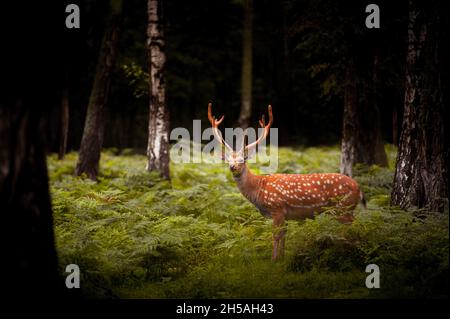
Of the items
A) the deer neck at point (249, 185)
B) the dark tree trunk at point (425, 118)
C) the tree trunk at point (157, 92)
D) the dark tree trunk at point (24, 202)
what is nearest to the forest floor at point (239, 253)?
the dark tree trunk at point (425, 118)

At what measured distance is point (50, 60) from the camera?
4.37 m

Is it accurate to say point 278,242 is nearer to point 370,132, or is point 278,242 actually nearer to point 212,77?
point 370,132

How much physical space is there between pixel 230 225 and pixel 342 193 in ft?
7.68

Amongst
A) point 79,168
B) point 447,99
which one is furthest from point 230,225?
point 79,168

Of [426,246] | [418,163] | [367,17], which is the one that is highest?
[367,17]

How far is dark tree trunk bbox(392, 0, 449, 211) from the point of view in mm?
7543

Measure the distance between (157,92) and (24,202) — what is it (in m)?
8.92

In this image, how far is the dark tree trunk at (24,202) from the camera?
13.4 feet

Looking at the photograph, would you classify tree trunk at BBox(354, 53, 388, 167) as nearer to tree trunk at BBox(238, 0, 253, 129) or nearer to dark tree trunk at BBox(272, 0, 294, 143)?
tree trunk at BBox(238, 0, 253, 129)

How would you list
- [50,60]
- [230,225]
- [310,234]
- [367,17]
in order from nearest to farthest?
[50,60] → [310,234] → [230,225] → [367,17]

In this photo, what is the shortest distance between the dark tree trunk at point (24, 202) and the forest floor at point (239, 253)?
1.16 m

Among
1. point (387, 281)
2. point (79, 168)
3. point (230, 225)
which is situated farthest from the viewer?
point (79, 168)
